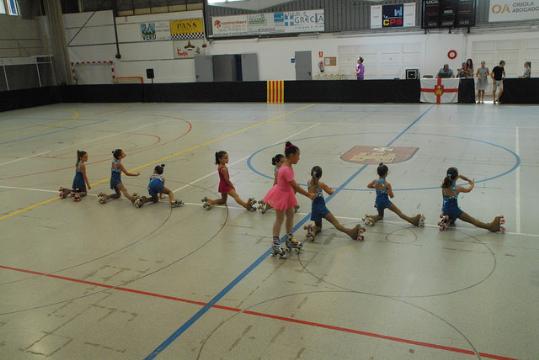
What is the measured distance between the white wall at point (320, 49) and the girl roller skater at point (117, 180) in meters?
20.0

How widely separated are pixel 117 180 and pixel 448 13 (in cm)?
2054

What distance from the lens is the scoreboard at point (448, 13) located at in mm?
24141

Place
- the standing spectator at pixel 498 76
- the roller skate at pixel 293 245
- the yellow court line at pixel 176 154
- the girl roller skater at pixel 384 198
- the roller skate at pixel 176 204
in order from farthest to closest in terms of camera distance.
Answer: the standing spectator at pixel 498 76, the yellow court line at pixel 176 154, the roller skate at pixel 176 204, the girl roller skater at pixel 384 198, the roller skate at pixel 293 245

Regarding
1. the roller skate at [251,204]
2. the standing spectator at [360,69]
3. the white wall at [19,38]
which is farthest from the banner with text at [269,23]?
the roller skate at [251,204]

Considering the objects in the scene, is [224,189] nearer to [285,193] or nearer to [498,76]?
[285,193]

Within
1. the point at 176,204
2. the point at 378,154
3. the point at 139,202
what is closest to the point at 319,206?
the point at 176,204

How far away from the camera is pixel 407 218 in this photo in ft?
25.7

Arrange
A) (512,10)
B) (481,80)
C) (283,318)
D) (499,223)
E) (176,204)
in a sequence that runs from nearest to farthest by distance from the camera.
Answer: (283,318)
(499,223)
(176,204)
(481,80)
(512,10)

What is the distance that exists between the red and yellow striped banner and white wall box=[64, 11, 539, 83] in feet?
12.3

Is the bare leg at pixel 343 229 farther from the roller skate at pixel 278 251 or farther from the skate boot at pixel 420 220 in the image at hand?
the skate boot at pixel 420 220

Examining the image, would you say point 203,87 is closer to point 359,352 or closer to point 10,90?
point 10,90

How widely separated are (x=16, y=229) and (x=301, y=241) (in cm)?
514

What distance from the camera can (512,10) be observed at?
2383 cm

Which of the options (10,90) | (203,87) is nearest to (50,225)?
(203,87)
